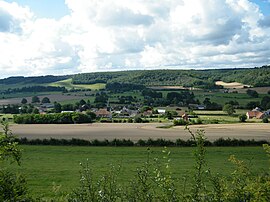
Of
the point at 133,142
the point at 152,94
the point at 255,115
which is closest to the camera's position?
the point at 133,142

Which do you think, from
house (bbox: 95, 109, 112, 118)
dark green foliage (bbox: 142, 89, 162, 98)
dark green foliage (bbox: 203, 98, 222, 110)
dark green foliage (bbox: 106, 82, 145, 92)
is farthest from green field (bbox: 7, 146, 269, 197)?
dark green foliage (bbox: 106, 82, 145, 92)

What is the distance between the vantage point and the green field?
3138cm

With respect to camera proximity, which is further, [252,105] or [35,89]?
[35,89]

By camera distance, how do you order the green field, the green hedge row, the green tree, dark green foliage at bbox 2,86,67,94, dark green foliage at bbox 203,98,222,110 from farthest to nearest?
dark green foliage at bbox 2,86,67,94 < dark green foliage at bbox 203,98,222,110 < the green hedge row < the green field < the green tree

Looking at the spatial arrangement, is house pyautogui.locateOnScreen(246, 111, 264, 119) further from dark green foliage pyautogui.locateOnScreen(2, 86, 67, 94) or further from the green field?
dark green foliage pyautogui.locateOnScreen(2, 86, 67, 94)

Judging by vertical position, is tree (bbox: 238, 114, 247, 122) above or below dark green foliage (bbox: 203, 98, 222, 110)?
below

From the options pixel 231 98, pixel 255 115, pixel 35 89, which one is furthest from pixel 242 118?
pixel 35 89

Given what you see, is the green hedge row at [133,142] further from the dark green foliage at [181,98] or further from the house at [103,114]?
the dark green foliage at [181,98]

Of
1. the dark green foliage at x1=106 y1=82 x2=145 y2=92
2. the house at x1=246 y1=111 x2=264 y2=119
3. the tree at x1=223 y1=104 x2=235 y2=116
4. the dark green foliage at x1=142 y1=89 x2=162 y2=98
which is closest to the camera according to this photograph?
the house at x1=246 y1=111 x2=264 y2=119

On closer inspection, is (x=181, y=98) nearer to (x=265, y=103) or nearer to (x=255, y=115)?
(x=265, y=103)

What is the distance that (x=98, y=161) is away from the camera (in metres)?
41.5

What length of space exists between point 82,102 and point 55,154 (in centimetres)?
7413

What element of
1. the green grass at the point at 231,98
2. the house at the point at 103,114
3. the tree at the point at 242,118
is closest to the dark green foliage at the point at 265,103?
the green grass at the point at 231,98

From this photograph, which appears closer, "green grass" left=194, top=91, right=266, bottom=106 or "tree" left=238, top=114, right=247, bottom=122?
"tree" left=238, top=114, right=247, bottom=122
